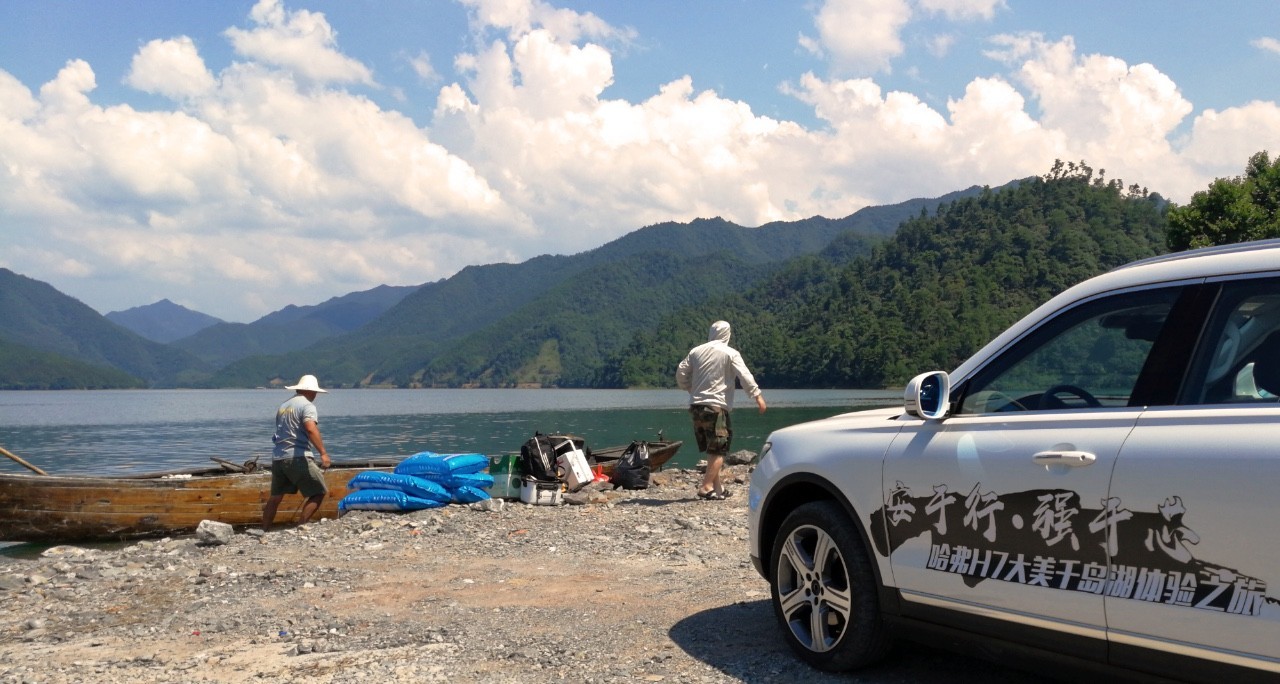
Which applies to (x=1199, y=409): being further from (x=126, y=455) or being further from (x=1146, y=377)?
(x=126, y=455)

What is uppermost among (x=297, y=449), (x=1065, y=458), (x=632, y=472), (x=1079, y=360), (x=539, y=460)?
(x=1079, y=360)

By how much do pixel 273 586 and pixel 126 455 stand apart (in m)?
36.3

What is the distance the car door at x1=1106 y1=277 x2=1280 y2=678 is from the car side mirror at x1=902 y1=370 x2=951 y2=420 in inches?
37.8

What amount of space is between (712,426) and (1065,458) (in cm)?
890

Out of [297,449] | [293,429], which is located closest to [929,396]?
[293,429]

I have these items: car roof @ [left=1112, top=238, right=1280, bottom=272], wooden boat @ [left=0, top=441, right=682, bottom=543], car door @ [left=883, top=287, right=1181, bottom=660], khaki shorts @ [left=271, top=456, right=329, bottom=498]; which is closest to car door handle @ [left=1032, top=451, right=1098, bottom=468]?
car door @ [left=883, top=287, right=1181, bottom=660]

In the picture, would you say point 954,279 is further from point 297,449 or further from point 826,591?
point 826,591

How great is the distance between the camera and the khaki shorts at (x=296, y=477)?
41.7ft

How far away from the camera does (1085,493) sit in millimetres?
3676

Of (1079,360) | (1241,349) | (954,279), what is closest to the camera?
(1241,349)

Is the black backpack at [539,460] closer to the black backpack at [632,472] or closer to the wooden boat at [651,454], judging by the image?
the black backpack at [632,472]

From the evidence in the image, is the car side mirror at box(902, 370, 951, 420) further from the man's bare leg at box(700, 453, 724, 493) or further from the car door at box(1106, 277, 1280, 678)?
the man's bare leg at box(700, 453, 724, 493)

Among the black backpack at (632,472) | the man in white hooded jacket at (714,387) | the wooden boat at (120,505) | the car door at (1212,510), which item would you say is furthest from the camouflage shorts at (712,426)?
the car door at (1212,510)

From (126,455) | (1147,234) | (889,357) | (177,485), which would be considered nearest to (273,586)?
(177,485)
